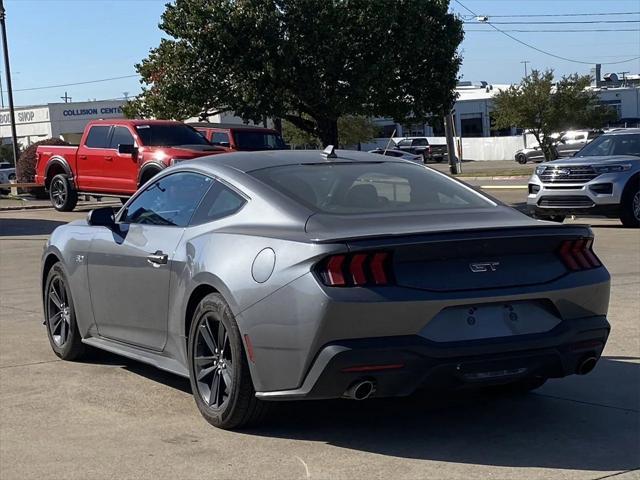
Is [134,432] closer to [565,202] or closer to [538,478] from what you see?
[538,478]

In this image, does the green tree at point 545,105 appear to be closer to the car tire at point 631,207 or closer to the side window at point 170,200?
the car tire at point 631,207

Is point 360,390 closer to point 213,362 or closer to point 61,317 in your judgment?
point 213,362

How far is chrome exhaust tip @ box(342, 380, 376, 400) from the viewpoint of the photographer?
497cm

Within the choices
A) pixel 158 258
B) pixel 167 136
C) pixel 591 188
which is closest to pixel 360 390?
pixel 158 258

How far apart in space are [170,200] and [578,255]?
2.59 m

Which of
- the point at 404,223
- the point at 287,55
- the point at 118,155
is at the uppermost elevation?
the point at 287,55

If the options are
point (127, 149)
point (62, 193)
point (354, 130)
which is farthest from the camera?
point (354, 130)

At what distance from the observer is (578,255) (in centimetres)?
559

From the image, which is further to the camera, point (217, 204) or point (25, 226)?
point (25, 226)

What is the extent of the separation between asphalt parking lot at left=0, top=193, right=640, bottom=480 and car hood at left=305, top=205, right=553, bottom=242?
1.12 m

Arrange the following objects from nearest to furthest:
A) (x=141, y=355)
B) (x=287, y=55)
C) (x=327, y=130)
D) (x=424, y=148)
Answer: (x=141, y=355)
(x=287, y=55)
(x=327, y=130)
(x=424, y=148)

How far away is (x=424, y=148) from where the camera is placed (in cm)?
6588

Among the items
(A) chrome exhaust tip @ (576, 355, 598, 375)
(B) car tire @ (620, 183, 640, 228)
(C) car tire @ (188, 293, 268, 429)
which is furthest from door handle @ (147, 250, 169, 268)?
(B) car tire @ (620, 183, 640, 228)

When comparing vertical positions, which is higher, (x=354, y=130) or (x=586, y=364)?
(x=354, y=130)
